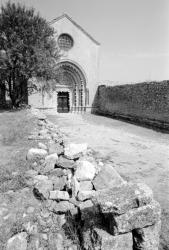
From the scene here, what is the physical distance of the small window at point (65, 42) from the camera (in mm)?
20375

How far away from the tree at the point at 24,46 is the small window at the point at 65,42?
13.1 feet

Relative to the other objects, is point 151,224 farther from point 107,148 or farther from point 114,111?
point 114,111

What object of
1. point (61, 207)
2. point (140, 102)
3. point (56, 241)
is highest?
point (140, 102)

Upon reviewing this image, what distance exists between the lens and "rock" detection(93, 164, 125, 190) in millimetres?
3256

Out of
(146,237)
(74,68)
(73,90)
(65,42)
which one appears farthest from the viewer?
(73,90)

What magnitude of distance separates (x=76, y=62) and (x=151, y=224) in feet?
66.2

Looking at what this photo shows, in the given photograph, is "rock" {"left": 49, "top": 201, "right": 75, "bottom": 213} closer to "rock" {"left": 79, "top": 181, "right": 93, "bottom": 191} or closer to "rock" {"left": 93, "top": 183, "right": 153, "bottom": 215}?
"rock" {"left": 79, "top": 181, "right": 93, "bottom": 191}

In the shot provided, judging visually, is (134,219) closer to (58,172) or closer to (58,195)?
(58,195)

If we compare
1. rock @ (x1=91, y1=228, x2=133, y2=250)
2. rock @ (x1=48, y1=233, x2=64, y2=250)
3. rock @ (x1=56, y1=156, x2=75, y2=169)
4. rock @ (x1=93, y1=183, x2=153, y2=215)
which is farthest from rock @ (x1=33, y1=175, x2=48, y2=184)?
rock @ (x1=91, y1=228, x2=133, y2=250)

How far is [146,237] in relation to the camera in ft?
7.36

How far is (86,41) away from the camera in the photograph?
69.6 feet

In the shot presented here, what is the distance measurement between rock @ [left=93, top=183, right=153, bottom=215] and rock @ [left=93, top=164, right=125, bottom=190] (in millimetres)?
803

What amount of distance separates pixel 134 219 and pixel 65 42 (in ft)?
68.6

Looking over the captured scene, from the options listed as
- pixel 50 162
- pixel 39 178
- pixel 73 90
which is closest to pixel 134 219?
pixel 39 178
